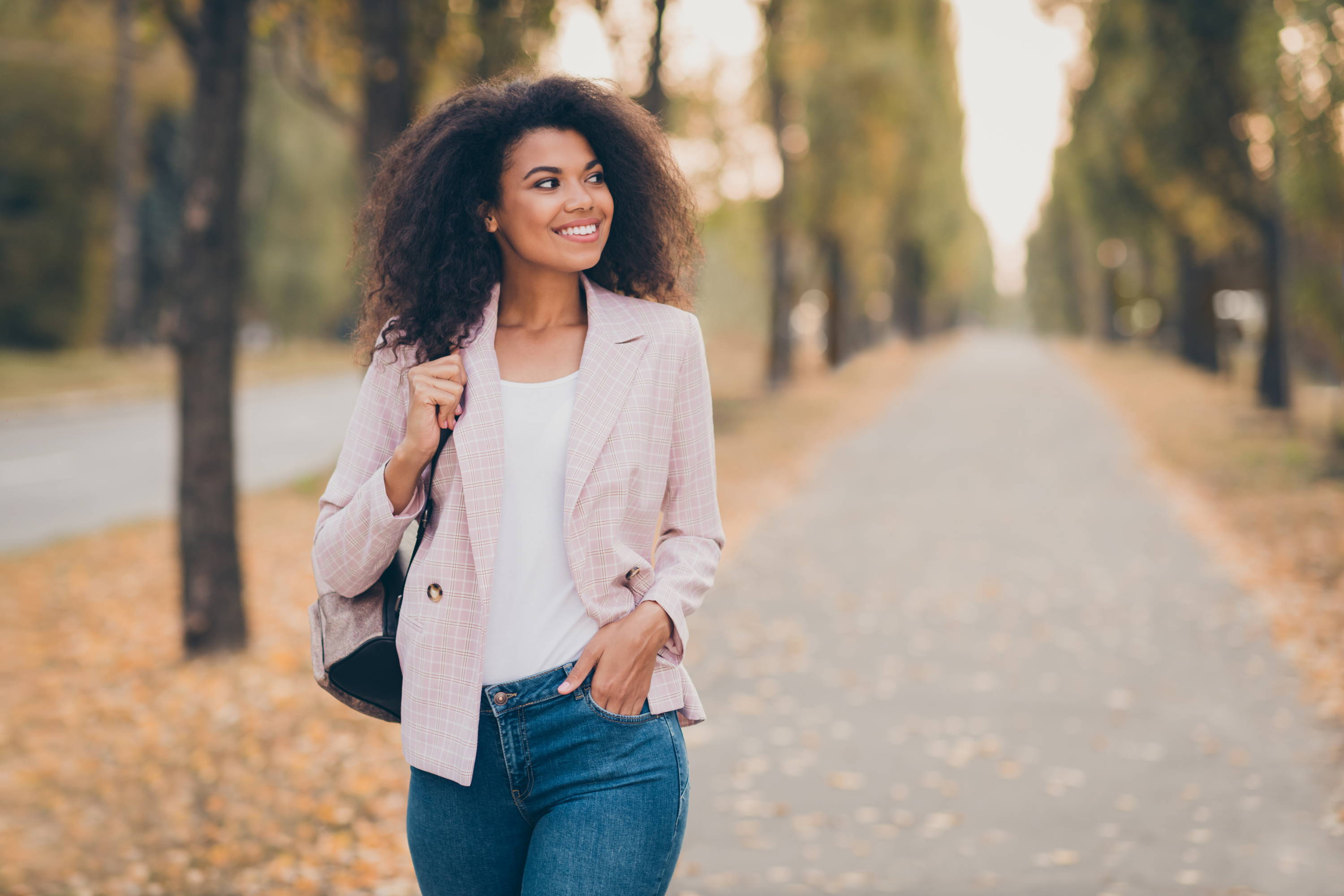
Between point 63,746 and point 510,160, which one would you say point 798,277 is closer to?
point 63,746

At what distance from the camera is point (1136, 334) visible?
48031 millimetres

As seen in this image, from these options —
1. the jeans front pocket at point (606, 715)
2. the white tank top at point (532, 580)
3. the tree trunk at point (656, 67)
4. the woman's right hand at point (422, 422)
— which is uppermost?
the tree trunk at point (656, 67)

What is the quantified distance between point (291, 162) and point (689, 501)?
3422cm

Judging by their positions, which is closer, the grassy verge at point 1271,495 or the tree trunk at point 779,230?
the grassy verge at point 1271,495

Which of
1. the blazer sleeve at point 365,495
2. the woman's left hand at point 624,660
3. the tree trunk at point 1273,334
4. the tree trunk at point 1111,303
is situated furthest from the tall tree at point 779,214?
the tree trunk at point 1111,303

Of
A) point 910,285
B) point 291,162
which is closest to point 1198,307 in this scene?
point 910,285

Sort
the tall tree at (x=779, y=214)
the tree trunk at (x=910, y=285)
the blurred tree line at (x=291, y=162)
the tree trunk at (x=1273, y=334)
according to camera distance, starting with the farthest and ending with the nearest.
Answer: the tree trunk at (x=910, y=285) < the tall tree at (x=779, y=214) < the tree trunk at (x=1273, y=334) < the blurred tree line at (x=291, y=162)

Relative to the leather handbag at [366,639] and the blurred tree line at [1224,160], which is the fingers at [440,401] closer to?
the leather handbag at [366,639]

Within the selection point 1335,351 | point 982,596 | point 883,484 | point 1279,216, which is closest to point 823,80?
point 1279,216

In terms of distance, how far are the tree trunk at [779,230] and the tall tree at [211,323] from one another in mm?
14999

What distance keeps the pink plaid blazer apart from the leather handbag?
0.10ft

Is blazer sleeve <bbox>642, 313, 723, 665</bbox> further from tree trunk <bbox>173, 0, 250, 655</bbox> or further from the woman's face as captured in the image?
tree trunk <bbox>173, 0, 250, 655</bbox>

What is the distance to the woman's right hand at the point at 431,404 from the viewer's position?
1969 millimetres

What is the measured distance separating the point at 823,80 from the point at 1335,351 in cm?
1383
